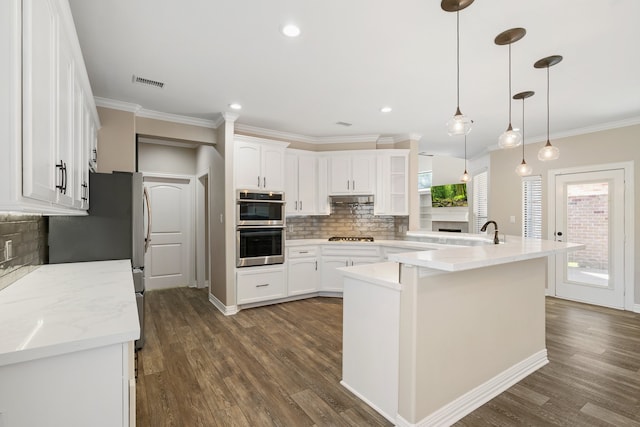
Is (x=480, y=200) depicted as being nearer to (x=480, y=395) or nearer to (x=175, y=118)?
(x=480, y=395)

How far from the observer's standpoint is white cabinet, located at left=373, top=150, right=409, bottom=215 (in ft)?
16.4

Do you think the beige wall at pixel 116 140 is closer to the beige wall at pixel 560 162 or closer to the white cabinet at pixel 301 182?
the white cabinet at pixel 301 182

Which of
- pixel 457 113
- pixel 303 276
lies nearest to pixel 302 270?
pixel 303 276

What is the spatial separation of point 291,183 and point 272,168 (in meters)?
0.50

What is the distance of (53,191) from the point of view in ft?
4.65

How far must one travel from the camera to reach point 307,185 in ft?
16.4

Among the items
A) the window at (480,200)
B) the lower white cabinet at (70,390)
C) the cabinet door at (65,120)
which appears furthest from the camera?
the window at (480,200)

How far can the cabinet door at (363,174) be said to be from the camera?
5.00 metres

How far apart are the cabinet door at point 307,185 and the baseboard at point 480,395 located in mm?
3322

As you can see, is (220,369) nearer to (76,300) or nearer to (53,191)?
(76,300)

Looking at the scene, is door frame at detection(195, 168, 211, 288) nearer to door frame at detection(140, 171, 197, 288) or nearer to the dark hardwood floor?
door frame at detection(140, 171, 197, 288)

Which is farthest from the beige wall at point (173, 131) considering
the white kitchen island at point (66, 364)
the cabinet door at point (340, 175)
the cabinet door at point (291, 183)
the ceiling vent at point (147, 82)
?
the white kitchen island at point (66, 364)

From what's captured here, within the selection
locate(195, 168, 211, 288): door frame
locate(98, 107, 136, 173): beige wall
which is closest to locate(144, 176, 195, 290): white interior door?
locate(195, 168, 211, 288): door frame

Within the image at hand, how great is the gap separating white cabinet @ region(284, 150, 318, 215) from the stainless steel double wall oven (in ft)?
1.40
